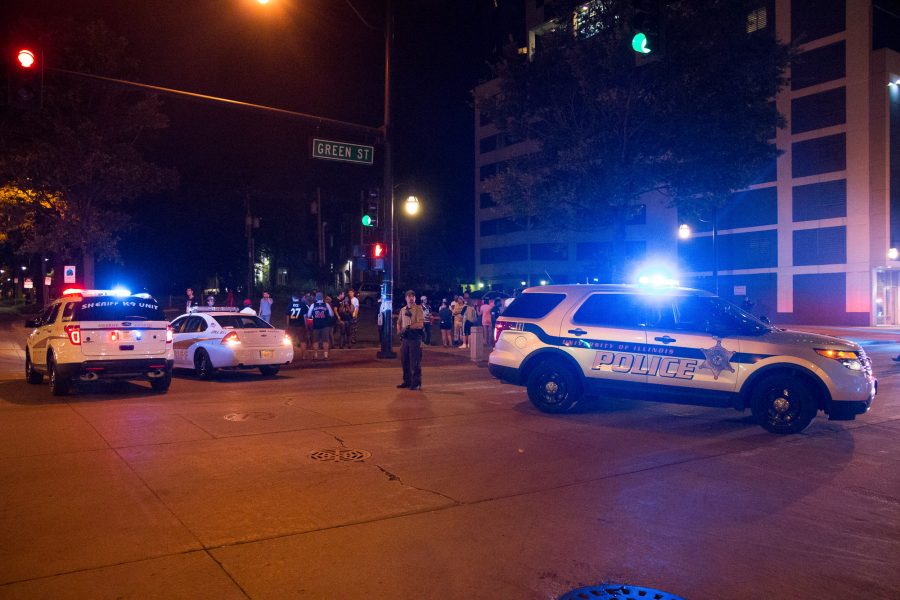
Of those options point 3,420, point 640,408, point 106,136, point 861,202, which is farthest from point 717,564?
point 861,202

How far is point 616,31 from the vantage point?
826 inches

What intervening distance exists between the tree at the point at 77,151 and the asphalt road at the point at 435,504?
25038 mm

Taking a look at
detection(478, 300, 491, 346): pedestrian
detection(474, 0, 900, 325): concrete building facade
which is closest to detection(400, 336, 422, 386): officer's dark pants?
detection(478, 300, 491, 346): pedestrian

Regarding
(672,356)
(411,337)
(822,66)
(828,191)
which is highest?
(822,66)

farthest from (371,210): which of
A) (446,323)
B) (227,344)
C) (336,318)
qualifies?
(227,344)

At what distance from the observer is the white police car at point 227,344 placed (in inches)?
584

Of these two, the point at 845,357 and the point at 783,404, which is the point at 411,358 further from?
the point at 845,357

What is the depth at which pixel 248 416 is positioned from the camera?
1028 cm

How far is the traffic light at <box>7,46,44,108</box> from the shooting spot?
12203 millimetres

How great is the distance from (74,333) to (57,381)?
35.7 inches

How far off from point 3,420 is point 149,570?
22.4 ft

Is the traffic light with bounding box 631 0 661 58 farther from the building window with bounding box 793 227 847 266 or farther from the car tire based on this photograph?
the building window with bounding box 793 227 847 266

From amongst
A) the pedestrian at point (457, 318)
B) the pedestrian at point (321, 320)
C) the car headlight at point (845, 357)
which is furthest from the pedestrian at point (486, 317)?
the car headlight at point (845, 357)

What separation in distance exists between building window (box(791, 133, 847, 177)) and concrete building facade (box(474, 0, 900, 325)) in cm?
6
